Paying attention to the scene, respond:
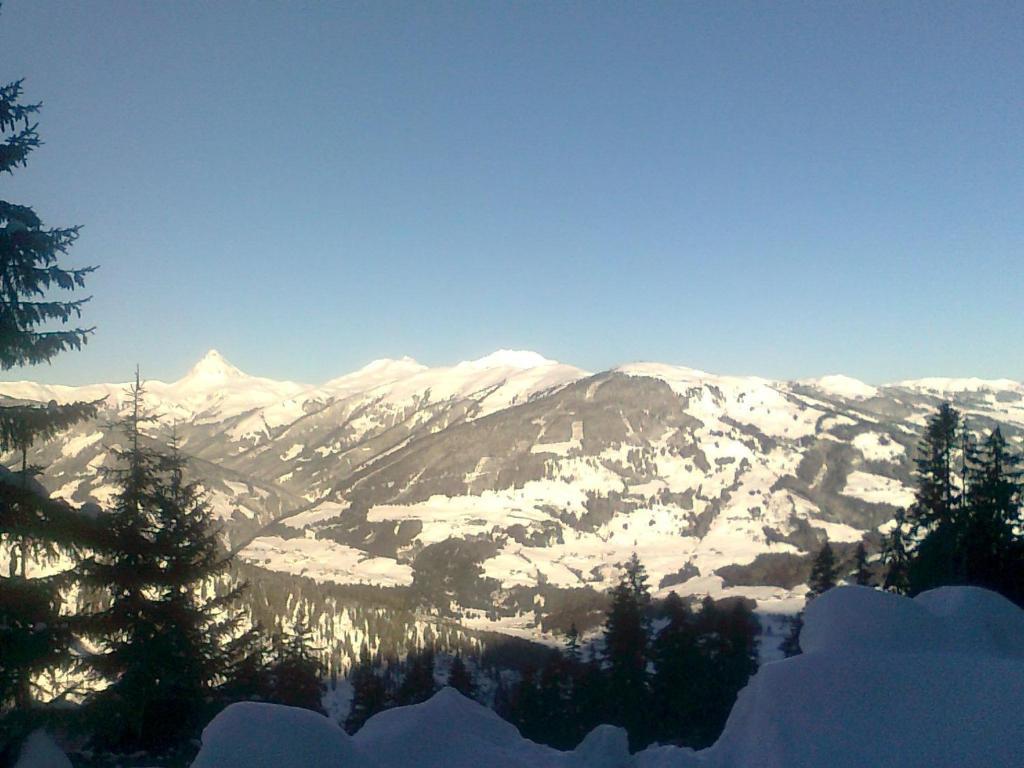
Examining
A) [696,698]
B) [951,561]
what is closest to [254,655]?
[696,698]

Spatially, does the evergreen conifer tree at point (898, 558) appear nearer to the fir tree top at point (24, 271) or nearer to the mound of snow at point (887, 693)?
the mound of snow at point (887, 693)

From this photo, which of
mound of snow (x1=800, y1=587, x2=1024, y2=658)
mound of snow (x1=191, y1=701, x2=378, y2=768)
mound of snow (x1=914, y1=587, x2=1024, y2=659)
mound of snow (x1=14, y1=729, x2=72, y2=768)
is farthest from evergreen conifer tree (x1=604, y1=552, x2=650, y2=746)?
mound of snow (x1=191, y1=701, x2=378, y2=768)

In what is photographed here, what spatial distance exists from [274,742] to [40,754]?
4272 millimetres

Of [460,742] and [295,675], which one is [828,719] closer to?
[460,742]

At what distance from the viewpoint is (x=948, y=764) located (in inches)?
240

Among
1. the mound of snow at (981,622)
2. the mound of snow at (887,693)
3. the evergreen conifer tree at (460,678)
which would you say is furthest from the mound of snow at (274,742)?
the evergreen conifer tree at (460,678)

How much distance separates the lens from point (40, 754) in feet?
27.0

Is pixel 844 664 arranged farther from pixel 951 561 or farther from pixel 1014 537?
pixel 1014 537

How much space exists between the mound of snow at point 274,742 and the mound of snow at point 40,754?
328cm

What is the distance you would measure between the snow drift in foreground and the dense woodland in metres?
4.69

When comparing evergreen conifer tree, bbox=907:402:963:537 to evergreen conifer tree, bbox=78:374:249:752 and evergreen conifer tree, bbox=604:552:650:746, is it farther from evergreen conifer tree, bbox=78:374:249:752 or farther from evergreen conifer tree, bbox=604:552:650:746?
evergreen conifer tree, bbox=78:374:249:752

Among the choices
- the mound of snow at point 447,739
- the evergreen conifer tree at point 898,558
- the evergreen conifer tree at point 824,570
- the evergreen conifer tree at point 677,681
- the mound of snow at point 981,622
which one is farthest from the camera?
the evergreen conifer tree at point 824,570

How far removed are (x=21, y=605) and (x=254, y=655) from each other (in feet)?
45.5

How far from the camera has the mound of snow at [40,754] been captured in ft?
26.7
